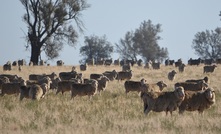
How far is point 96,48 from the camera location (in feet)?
350

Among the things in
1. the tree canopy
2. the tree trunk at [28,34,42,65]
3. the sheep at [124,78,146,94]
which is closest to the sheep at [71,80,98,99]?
the sheep at [124,78,146,94]

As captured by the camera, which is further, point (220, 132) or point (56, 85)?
point (56, 85)

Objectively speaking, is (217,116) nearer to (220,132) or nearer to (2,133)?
(220,132)

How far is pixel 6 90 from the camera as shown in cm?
2464

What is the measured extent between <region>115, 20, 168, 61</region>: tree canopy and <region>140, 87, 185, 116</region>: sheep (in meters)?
82.8

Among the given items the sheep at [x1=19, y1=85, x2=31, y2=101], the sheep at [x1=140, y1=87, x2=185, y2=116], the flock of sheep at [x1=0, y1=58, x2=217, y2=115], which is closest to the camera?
the sheep at [x1=140, y1=87, x2=185, y2=116]

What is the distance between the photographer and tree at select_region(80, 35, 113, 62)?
106m

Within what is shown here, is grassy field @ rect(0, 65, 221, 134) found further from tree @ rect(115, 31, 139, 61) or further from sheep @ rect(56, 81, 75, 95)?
tree @ rect(115, 31, 139, 61)

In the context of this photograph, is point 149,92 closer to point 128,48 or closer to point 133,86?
point 133,86

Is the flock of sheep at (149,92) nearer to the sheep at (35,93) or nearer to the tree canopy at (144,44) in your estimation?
the sheep at (35,93)

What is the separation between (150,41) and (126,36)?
5599mm

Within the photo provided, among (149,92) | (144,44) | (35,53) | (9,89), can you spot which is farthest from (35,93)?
(144,44)

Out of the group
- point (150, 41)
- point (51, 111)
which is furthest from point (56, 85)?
point (150, 41)

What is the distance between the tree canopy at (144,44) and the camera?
10138 centimetres
